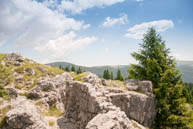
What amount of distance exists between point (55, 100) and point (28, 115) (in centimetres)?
1766

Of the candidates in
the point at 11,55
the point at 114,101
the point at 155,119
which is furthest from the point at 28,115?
the point at 11,55

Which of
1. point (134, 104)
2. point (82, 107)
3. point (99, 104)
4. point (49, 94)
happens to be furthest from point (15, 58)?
point (134, 104)

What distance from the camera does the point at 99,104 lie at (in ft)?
42.5

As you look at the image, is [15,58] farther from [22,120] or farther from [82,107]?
[22,120]

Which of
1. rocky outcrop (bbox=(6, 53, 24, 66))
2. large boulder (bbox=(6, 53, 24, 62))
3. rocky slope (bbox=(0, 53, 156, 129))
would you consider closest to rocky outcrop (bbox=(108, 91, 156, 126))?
rocky slope (bbox=(0, 53, 156, 129))

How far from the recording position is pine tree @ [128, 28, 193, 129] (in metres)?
19.0

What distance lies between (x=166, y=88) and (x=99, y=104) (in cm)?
1395

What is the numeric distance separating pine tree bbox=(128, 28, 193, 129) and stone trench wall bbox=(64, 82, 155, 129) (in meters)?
2.20

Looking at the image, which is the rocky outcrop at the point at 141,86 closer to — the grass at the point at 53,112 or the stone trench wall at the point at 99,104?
the stone trench wall at the point at 99,104

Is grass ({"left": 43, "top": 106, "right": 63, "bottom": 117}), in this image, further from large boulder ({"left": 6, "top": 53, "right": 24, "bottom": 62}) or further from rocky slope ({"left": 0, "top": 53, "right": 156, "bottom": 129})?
large boulder ({"left": 6, "top": 53, "right": 24, "bottom": 62})

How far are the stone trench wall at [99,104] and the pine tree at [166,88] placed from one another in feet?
7.21

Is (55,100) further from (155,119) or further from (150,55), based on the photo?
(150,55)

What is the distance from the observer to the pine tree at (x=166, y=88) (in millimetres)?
18953

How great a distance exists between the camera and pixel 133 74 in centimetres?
2603
